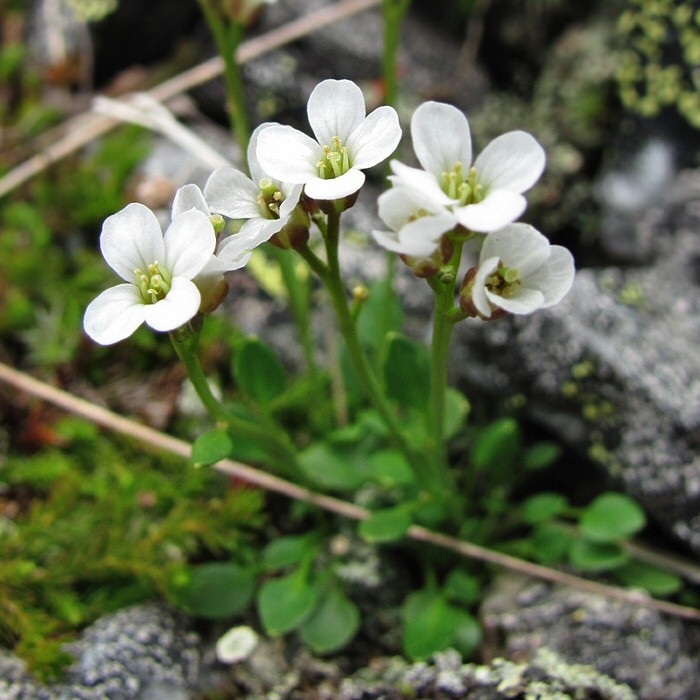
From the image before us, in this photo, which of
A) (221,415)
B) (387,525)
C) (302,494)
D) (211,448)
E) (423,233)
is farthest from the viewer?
(302,494)

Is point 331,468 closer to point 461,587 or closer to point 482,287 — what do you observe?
point 461,587

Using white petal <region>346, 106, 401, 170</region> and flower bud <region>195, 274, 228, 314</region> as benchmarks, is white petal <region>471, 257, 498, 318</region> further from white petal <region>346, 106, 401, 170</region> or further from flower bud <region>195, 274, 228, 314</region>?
flower bud <region>195, 274, 228, 314</region>

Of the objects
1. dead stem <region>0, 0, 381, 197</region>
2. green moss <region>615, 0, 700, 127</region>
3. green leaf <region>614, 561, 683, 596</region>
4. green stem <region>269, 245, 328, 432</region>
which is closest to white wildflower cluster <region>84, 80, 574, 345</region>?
green stem <region>269, 245, 328, 432</region>

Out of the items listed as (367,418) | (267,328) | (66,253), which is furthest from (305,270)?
(66,253)

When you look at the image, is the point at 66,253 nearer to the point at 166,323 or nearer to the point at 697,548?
the point at 166,323

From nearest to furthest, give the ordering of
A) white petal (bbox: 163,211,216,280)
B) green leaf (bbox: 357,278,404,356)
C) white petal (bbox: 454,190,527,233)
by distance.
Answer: white petal (bbox: 454,190,527,233), white petal (bbox: 163,211,216,280), green leaf (bbox: 357,278,404,356)

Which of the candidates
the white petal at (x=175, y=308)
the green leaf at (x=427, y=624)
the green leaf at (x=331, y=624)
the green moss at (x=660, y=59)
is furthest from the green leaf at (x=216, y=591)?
the green moss at (x=660, y=59)

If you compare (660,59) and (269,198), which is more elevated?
(660,59)

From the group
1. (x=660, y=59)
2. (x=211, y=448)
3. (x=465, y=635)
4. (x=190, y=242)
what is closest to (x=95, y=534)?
(x=211, y=448)
